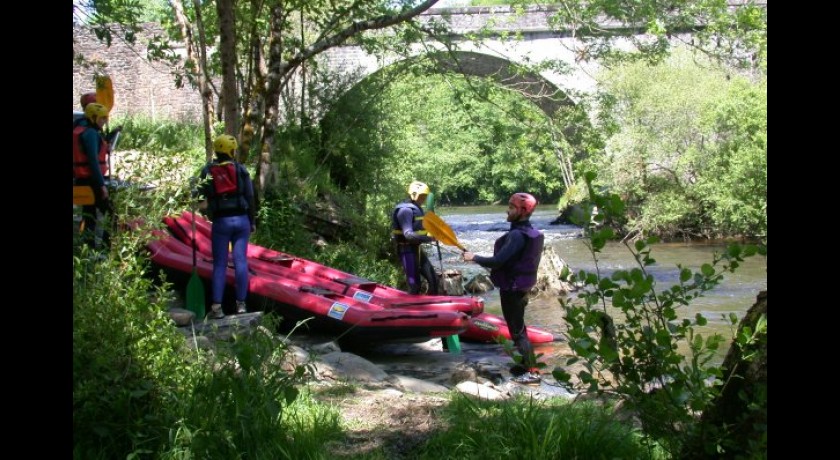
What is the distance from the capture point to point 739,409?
3004mm

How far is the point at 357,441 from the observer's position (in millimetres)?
3900

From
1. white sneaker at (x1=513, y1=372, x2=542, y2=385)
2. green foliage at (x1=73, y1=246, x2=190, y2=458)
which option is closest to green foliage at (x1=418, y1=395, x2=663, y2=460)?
green foliage at (x1=73, y1=246, x2=190, y2=458)

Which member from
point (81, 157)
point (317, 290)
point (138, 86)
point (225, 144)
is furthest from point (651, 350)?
point (138, 86)

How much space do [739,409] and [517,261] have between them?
3.78 meters

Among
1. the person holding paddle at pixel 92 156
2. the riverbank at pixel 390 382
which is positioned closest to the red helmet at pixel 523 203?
the riverbank at pixel 390 382

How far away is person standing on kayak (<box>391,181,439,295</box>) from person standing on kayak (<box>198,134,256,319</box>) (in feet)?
6.68

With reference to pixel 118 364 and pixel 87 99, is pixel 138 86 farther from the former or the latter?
pixel 118 364

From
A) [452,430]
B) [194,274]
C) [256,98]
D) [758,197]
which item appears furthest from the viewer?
[758,197]

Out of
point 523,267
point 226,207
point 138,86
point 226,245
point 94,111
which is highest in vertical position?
point 138,86

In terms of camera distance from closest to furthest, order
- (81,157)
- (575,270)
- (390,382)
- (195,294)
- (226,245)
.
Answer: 1. (390,382)
2. (81,157)
3. (226,245)
4. (195,294)
5. (575,270)

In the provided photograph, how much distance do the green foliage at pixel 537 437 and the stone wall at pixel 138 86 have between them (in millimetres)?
18783
